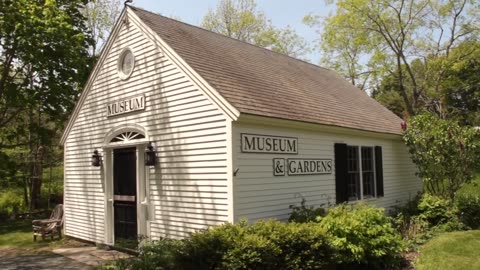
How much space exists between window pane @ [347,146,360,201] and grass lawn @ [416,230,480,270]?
7.82 ft

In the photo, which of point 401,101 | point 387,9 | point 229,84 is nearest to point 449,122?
point 229,84

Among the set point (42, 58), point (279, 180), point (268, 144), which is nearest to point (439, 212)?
point (279, 180)

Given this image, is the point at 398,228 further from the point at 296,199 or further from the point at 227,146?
the point at 227,146

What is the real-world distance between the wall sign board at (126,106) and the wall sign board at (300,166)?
3435 millimetres

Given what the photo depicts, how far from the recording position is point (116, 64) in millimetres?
10992

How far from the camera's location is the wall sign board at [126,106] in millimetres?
10031

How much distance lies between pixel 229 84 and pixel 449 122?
7.32 m

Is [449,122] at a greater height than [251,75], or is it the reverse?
[251,75]

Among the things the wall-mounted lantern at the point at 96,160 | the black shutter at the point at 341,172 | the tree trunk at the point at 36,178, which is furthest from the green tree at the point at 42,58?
the black shutter at the point at 341,172

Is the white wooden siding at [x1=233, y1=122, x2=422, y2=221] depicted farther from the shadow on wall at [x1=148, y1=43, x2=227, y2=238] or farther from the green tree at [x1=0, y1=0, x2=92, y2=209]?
the green tree at [x1=0, y1=0, x2=92, y2=209]

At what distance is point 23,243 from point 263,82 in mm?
8329

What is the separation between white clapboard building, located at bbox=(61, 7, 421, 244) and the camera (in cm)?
828

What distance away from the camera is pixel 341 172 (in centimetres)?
1102

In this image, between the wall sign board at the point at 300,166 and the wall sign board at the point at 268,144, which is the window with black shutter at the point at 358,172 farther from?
the wall sign board at the point at 268,144
